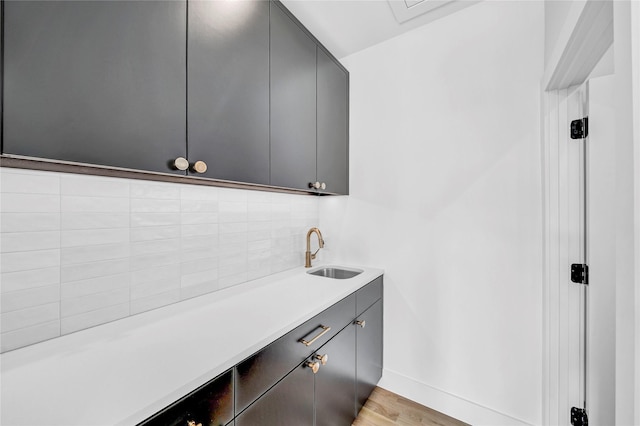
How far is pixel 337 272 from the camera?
1.98 meters

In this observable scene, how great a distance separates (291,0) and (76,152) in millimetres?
1408

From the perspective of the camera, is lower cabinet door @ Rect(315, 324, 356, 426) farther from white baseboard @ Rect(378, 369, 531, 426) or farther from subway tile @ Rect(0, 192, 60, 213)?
subway tile @ Rect(0, 192, 60, 213)

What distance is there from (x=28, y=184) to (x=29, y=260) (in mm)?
238

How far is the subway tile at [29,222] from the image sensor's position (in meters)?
0.75

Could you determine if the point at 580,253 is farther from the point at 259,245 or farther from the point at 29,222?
the point at 29,222

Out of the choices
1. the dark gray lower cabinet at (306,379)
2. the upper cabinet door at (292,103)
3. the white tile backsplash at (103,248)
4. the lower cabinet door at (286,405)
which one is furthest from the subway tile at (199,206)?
the lower cabinet door at (286,405)

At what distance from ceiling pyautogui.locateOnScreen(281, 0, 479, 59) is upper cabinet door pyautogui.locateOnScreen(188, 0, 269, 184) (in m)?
0.49

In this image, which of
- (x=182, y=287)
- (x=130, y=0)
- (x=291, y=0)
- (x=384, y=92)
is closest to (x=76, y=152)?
(x=130, y=0)

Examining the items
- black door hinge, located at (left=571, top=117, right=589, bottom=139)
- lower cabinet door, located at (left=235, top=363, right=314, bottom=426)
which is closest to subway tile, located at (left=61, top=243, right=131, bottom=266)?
lower cabinet door, located at (left=235, top=363, right=314, bottom=426)

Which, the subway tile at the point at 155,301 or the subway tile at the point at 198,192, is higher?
the subway tile at the point at 198,192

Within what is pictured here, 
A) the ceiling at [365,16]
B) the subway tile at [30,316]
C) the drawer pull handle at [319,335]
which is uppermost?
the ceiling at [365,16]

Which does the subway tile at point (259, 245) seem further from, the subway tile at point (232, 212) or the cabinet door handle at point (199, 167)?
the cabinet door handle at point (199, 167)

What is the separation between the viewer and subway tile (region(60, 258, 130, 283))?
865mm

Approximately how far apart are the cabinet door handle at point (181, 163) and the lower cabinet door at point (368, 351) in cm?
121
